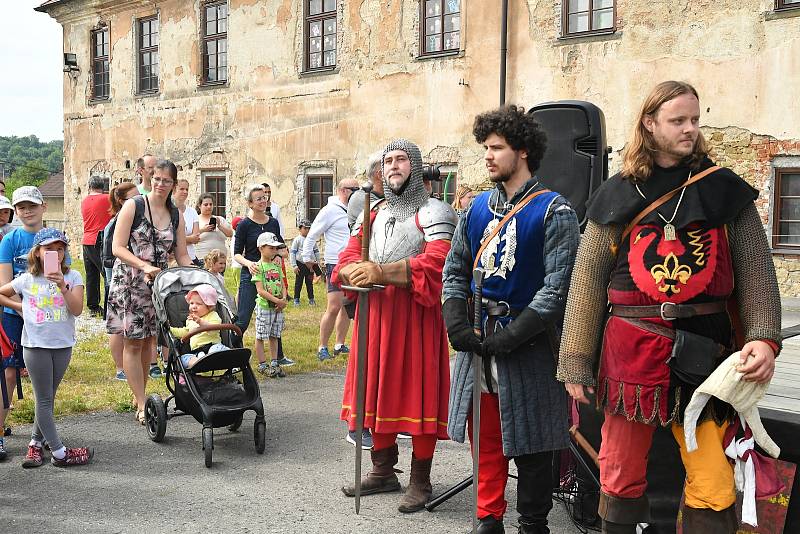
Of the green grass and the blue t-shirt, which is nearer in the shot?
the blue t-shirt

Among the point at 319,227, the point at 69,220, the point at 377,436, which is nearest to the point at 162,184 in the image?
the point at 377,436

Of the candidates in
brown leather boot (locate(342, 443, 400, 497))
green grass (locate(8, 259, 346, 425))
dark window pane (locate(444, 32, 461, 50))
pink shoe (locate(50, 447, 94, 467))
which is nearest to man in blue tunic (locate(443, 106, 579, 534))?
brown leather boot (locate(342, 443, 400, 497))

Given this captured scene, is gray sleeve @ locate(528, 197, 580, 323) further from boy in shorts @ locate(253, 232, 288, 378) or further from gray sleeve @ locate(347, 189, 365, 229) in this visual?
boy in shorts @ locate(253, 232, 288, 378)

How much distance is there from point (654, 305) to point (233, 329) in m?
3.30

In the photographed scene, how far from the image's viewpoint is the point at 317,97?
18125 mm

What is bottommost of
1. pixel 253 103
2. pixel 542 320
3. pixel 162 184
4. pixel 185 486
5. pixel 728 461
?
pixel 185 486

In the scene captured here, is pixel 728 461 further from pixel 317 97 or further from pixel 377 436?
pixel 317 97

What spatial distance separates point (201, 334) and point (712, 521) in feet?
12.5

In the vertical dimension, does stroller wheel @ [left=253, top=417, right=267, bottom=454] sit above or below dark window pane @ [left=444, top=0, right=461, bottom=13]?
below

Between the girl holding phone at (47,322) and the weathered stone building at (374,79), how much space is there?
10.7 meters

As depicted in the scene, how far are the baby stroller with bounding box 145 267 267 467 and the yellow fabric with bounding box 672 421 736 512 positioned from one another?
3.13 meters

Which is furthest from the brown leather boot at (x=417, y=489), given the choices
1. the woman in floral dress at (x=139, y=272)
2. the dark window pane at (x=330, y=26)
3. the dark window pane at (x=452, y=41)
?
the dark window pane at (x=330, y=26)

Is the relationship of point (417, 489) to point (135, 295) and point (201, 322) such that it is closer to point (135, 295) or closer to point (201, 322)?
point (201, 322)

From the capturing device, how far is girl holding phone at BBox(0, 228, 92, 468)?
502 centimetres
